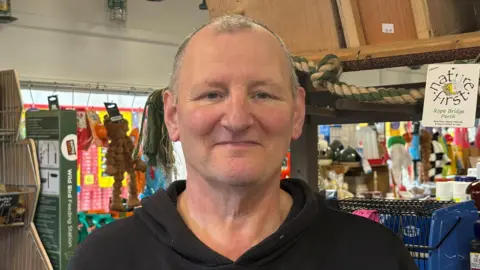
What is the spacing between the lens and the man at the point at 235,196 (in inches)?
36.1

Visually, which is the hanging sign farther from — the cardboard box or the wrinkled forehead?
the wrinkled forehead

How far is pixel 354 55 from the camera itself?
1.23m

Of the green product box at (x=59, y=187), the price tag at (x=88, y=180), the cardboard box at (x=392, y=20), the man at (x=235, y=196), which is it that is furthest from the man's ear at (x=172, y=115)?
the price tag at (x=88, y=180)

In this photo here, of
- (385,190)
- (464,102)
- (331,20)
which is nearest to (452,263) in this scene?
(464,102)

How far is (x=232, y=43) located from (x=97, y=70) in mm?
3422

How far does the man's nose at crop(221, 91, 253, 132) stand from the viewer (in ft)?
2.92

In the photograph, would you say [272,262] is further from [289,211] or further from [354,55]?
[354,55]

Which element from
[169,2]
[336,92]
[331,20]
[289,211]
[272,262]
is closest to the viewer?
[272,262]

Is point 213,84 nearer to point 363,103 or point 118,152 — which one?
point 363,103

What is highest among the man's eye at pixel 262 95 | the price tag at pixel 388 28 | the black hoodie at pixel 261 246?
the price tag at pixel 388 28

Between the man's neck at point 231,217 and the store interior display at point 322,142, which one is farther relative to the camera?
the store interior display at point 322,142

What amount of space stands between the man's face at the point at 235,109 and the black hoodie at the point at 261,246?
104 millimetres

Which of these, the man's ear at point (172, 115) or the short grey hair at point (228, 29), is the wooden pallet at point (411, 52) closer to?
the short grey hair at point (228, 29)

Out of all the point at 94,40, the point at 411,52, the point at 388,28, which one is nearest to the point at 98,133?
the point at 94,40
